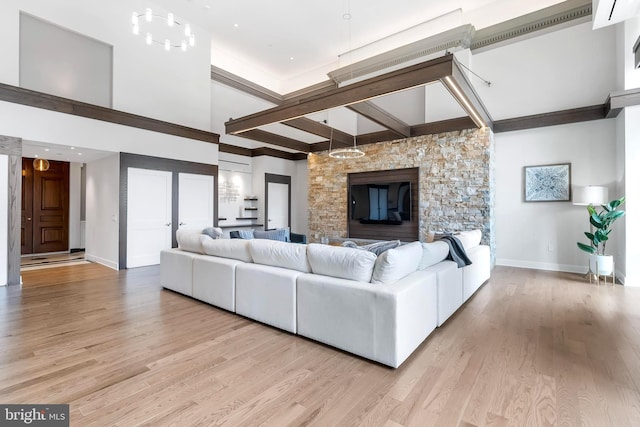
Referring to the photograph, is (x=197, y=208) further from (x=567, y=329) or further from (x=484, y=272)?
(x=567, y=329)

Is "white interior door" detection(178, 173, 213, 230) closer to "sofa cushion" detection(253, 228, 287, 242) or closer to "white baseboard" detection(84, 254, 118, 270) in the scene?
"white baseboard" detection(84, 254, 118, 270)

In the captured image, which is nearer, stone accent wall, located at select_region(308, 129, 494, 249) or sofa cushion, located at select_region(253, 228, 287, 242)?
sofa cushion, located at select_region(253, 228, 287, 242)

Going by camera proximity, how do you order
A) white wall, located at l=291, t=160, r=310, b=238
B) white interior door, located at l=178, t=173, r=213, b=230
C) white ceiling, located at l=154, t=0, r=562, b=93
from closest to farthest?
white ceiling, located at l=154, t=0, r=562, b=93, white interior door, located at l=178, t=173, r=213, b=230, white wall, located at l=291, t=160, r=310, b=238

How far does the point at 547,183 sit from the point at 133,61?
8.32m

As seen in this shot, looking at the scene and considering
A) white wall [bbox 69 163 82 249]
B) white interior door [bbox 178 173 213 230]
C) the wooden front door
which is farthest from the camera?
white wall [bbox 69 163 82 249]

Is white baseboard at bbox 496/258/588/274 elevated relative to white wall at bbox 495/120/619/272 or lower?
lower

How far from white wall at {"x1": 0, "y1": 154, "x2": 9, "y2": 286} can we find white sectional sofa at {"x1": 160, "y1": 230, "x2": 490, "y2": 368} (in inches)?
126

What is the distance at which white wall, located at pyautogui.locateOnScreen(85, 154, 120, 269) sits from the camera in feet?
19.2

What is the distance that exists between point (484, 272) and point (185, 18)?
758cm

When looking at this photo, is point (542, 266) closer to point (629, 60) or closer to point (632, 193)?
point (632, 193)

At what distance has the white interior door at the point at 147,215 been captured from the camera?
19.4 feet

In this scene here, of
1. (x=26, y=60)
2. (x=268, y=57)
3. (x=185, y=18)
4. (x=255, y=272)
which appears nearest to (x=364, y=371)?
(x=255, y=272)

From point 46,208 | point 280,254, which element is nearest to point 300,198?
point 46,208

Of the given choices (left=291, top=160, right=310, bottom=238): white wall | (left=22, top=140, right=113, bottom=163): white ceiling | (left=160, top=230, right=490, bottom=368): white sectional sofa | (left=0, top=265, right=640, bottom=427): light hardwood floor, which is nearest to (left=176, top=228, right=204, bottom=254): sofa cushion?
(left=160, top=230, right=490, bottom=368): white sectional sofa
